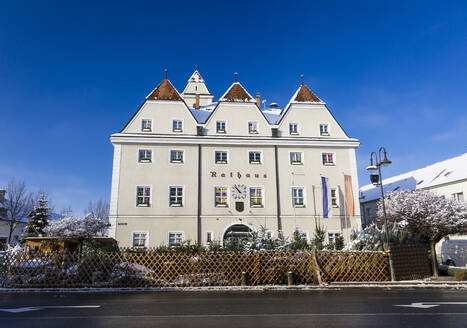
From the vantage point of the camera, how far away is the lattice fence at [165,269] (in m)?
14.6

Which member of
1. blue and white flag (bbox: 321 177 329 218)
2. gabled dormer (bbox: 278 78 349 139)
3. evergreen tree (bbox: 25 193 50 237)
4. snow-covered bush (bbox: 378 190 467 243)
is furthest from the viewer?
evergreen tree (bbox: 25 193 50 237)

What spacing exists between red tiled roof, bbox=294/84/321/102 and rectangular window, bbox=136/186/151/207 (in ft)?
49.2

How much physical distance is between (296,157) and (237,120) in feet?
19.2

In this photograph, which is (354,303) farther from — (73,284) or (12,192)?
(12,192)

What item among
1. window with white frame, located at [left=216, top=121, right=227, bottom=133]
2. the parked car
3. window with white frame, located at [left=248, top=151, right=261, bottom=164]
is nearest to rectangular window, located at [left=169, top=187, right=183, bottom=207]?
window with white frame, located at [left=216, top=121, right=227, bottom=133]

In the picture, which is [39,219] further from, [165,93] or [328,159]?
[328,159]

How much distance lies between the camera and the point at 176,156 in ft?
87.4

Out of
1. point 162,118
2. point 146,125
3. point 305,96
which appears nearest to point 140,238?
point 146,125

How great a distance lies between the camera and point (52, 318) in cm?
730

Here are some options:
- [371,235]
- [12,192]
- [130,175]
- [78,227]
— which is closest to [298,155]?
[371,235]

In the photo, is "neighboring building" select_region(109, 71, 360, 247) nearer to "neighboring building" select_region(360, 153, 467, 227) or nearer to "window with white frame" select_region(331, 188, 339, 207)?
"window with white frame" select_region(331, 188, 339, 207)

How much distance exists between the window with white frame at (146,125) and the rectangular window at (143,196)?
4.85 m

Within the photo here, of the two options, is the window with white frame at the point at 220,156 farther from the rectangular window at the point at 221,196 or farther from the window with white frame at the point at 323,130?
the window with white frame at the point at 323,130

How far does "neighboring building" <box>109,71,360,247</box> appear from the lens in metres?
25.2
